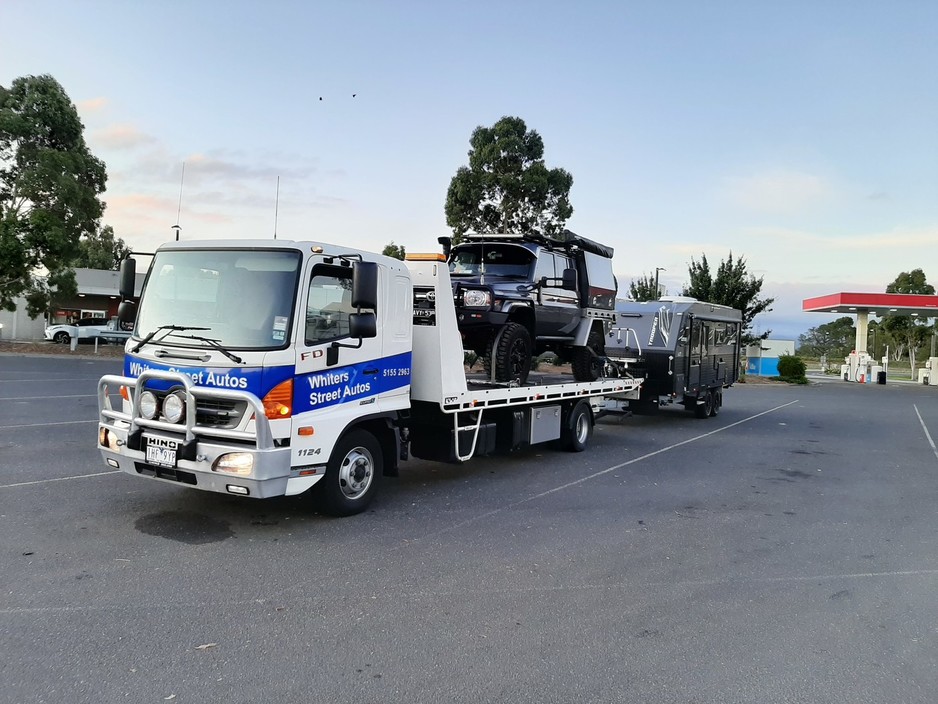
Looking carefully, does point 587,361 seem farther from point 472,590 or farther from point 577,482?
point 472,590

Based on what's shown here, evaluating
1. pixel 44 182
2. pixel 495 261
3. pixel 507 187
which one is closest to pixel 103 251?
pixel 44 182

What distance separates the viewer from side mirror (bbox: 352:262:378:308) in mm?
5895

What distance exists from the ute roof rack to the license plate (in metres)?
5.46

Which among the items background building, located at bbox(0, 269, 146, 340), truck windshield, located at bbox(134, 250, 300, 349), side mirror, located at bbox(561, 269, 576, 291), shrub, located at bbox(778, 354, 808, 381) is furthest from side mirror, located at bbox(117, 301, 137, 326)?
shrub, located at bbox(778, 354, 808, 381)

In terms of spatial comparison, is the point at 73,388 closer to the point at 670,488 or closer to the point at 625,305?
the point at 625,305

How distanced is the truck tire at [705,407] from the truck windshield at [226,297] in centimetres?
1329

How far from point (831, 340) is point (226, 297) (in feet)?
372

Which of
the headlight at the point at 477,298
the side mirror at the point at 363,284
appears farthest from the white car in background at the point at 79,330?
the side mirror at the point at 363,284

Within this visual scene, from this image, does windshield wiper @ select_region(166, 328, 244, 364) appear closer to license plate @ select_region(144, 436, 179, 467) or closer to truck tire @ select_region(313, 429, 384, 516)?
license plate @ select_region(144, 436, 179, 467)

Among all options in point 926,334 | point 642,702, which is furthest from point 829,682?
point 926,334

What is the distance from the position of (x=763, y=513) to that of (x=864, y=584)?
215cm

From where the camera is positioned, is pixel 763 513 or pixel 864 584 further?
pixel 763 513

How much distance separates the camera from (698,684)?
3691 millimetres

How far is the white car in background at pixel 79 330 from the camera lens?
1355 inches
